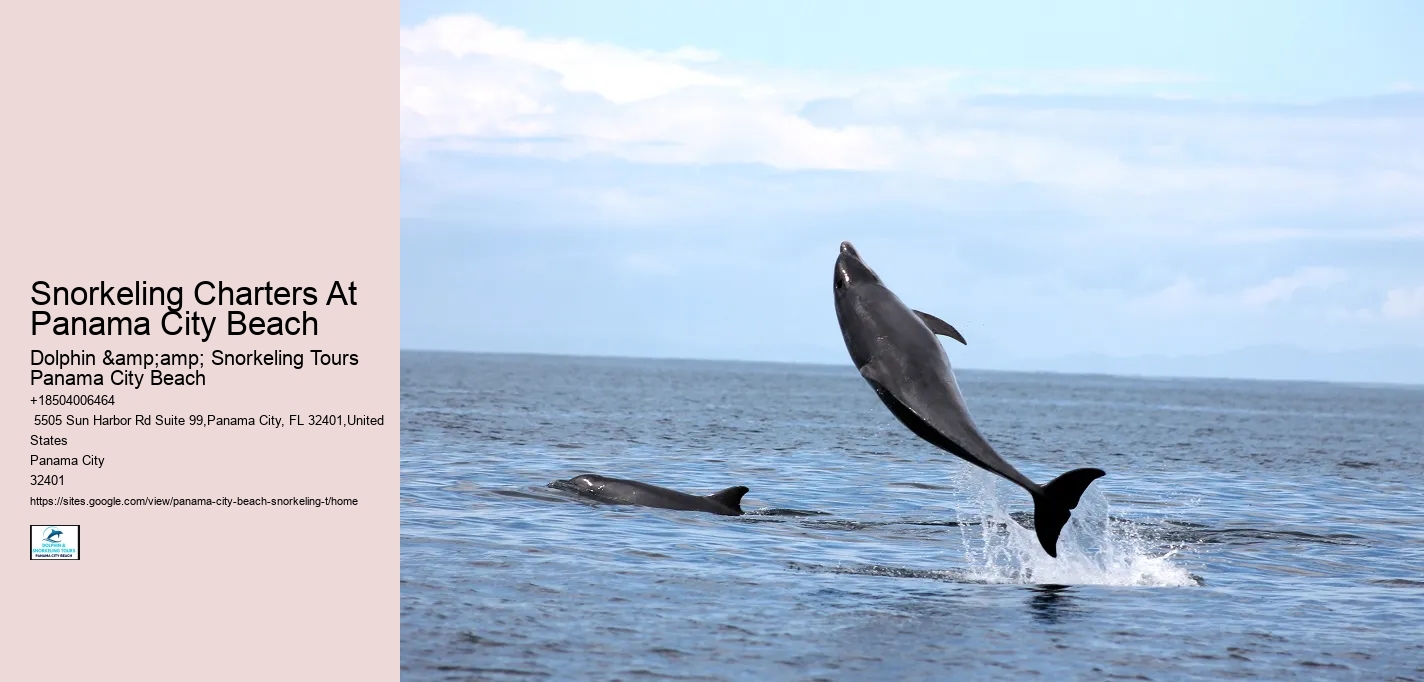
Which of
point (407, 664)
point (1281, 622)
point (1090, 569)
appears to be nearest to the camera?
point (407, 664)

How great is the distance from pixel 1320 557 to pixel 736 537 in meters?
9.54

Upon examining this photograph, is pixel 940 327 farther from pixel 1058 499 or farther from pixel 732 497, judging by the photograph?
pixel 732 497

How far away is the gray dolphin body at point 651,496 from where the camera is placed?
27.3 meters

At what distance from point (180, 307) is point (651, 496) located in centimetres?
1254

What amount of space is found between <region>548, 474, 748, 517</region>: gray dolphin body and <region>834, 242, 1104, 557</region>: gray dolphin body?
1174 cm

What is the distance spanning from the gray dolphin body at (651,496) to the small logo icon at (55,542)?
503 inches

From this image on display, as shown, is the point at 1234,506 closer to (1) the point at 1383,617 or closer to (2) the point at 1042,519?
(1) the point at 1383,617

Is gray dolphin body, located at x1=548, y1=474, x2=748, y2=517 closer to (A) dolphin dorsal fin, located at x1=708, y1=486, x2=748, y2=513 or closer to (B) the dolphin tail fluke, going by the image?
(A) dolphin dorsal fin, located at x1=708, y1=486, x2=748, y2=513

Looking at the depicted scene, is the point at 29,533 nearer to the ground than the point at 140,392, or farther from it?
nearer to the ground

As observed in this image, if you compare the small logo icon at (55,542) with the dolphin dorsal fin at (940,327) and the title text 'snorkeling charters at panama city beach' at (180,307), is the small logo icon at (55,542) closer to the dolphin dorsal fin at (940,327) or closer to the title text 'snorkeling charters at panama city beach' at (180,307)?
the title text 'snorkeling charters at panama city beach' at (180,307)

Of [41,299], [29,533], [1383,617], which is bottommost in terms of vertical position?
[1383,617]

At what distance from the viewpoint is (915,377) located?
1487 cm

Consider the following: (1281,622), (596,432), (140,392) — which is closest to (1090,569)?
(1281,622)

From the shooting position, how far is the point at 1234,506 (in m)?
33.8
